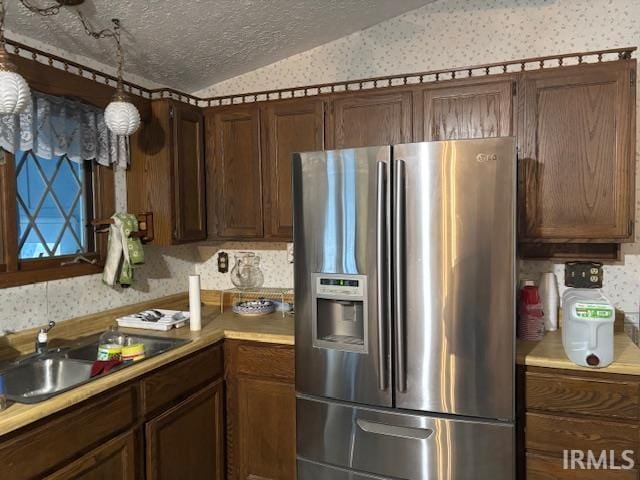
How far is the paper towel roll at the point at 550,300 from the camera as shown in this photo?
2.27 metres

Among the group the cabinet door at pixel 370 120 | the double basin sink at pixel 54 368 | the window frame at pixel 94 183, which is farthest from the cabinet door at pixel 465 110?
the double basin sink at pixel 54 368

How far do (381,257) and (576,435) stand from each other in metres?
0.99

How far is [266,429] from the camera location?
228cm

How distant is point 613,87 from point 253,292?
2.04 m

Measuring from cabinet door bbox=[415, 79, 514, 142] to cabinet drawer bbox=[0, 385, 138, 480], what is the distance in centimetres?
171

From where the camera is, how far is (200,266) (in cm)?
312

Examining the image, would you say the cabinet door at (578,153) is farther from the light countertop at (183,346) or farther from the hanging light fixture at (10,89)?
the hanging light fixture at (10,89)

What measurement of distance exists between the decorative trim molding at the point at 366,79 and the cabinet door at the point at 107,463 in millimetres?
1510

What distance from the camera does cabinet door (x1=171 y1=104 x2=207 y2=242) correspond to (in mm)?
2500

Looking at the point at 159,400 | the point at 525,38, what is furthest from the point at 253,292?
the point at 525,38

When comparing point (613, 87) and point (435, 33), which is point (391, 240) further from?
point (435, 33)

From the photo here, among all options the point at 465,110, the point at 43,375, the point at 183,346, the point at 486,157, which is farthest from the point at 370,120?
the point at 43,375

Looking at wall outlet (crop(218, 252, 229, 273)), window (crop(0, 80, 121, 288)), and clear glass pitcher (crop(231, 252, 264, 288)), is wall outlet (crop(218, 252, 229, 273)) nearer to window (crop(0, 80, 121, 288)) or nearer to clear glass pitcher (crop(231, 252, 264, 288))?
clear glass pitcher (crop(231, 252, 264, 288))

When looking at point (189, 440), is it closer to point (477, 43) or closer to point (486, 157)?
Result: point (486, 157)
